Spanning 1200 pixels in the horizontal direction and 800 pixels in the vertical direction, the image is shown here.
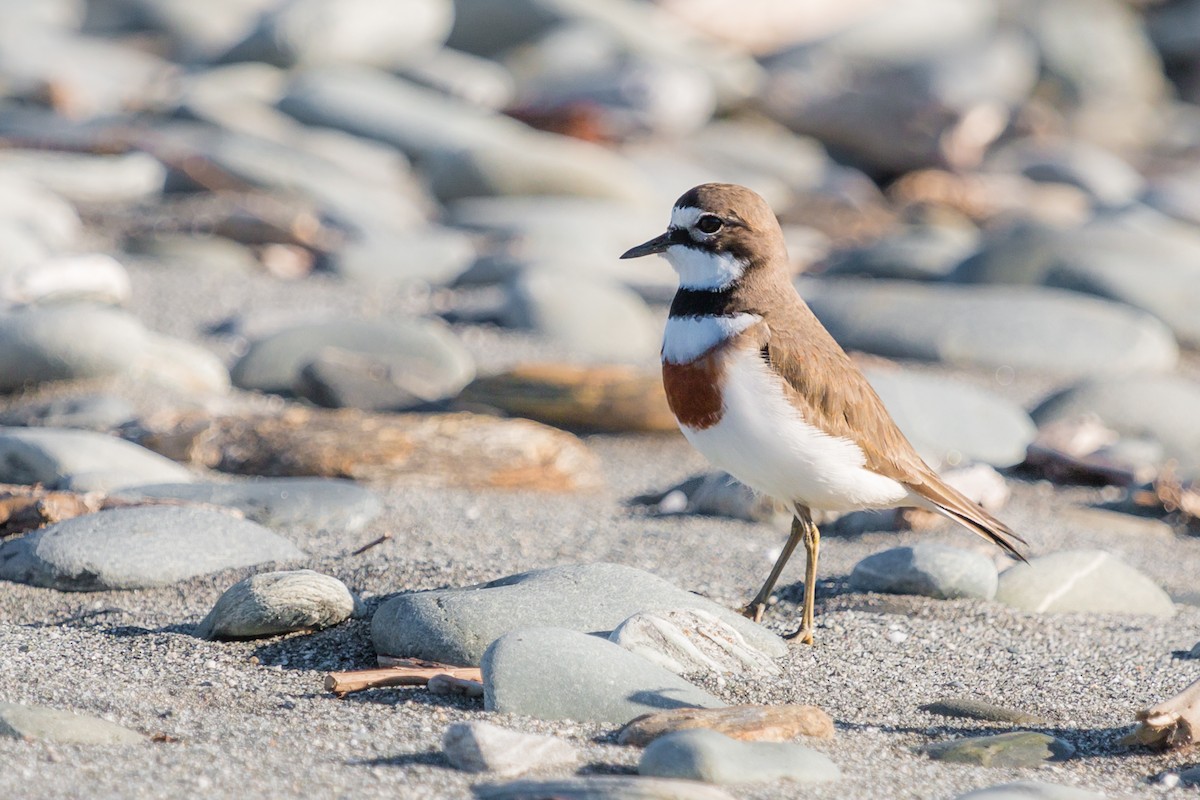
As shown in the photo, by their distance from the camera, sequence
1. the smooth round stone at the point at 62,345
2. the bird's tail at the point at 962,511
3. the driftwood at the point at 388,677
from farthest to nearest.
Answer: the smooth round stone at the point at 62,345 → the bird's tail at the point at 962,511 → the driftwood at the point at 388,677

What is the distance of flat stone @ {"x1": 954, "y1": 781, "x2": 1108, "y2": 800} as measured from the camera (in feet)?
9.22

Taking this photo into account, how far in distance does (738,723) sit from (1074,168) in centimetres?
1316

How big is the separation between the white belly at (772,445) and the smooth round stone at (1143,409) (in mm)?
3334

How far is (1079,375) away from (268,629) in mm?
5661

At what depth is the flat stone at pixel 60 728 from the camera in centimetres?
300

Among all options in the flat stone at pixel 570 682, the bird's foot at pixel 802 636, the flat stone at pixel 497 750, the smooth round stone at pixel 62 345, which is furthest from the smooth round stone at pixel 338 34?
the flat stone at pixel 497 750

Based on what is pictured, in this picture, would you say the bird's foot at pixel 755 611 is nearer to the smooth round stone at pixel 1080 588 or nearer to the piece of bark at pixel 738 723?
the smooth round stone at pixel 1080 588

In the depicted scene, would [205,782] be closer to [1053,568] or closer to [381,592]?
[381,592]

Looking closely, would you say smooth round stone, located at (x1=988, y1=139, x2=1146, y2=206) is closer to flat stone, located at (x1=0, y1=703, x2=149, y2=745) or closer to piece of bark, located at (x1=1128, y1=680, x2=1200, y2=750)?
piece of bark, located at (x1=1128, y1=680, x2=1200, y2=750)

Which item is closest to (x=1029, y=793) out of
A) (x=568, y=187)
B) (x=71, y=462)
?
(x=71, y=462)

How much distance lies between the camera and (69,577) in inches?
165

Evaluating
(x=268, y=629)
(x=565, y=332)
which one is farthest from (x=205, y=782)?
(x=565, y=332)

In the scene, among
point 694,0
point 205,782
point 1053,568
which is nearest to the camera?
point 205,782

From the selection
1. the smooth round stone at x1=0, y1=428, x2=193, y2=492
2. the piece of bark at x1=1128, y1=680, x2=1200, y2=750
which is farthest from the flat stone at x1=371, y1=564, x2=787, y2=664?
the smooth round stone at x1=0, y1=428, x2=193, y2=492
